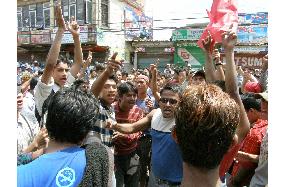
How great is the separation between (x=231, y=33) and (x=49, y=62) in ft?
4.96

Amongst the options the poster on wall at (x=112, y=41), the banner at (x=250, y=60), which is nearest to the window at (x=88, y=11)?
the poster on wall at (x=112, y=41)

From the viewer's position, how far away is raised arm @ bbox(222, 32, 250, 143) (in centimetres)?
208

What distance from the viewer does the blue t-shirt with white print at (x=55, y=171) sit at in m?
1.67

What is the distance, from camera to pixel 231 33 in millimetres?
2346

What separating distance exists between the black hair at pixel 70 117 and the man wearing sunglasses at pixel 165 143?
1366 mm

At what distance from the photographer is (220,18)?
125 inches

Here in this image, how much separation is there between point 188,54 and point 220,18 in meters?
24.1

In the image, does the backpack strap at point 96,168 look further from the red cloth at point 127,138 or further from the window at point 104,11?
the window at point 104,11

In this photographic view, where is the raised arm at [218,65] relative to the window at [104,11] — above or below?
below

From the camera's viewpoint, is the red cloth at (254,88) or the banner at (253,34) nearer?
the red cloth at (254,88)

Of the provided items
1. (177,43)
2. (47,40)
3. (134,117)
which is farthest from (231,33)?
(47,40)

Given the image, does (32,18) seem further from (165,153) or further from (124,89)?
(165,153)

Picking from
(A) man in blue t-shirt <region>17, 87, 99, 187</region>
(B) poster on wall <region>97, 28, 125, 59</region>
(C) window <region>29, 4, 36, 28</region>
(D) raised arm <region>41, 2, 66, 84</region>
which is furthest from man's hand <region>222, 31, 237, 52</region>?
(C) window <region>29, 4, 36, 28</region>
